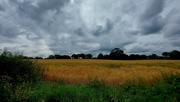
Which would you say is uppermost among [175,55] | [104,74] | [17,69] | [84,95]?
[175,55]

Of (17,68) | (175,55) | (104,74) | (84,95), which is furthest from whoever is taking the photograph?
(175,55)

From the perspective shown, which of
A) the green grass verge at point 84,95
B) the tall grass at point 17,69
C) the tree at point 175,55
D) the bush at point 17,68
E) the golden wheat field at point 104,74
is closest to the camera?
the green grass verge at point 84,95

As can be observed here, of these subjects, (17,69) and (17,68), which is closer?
(17,69)

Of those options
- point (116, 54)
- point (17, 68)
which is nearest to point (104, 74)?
point (17, 68)

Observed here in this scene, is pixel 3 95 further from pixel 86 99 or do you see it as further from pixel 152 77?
pixel 152 77

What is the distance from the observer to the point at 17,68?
50.1 feet

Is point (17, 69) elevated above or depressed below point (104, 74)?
above

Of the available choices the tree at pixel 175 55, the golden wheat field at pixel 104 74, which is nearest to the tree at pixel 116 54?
the tree at pixel 175 55

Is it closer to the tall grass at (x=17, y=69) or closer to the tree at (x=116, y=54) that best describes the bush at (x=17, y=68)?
the tall grass at (x=17, y=69)

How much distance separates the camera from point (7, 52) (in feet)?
52.5

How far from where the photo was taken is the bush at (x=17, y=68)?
14.7m

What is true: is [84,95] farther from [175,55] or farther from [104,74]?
[175,55]

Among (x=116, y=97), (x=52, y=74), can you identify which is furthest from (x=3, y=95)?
(x=52, y=74)

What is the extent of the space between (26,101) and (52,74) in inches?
446
